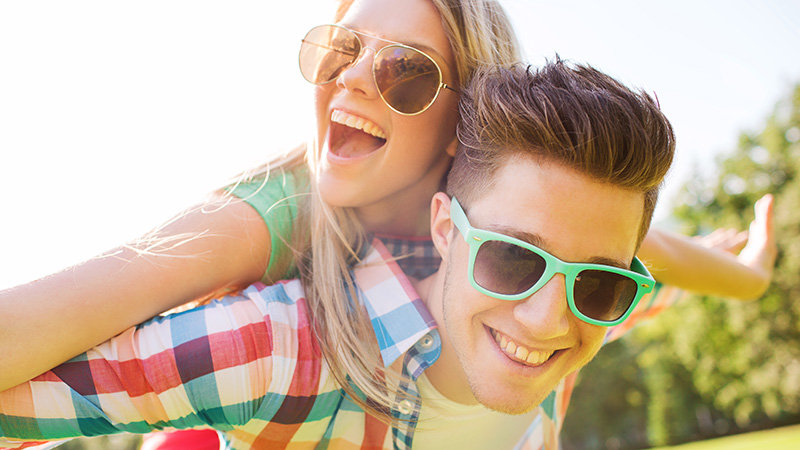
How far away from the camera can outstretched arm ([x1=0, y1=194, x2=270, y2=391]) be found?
1.99 metres

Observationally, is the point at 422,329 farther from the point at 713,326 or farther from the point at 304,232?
the point at 713,326

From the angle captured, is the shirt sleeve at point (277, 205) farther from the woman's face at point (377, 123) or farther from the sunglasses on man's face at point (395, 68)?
the sunglasses on man's face at point (395, 68)

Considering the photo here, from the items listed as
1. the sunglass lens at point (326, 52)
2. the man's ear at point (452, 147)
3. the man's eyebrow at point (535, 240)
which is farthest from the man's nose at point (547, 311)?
the sunglass lens at point (326, 52)

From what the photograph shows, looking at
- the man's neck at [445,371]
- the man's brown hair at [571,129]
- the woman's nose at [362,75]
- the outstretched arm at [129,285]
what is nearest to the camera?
the outstretched arm at [129,285]

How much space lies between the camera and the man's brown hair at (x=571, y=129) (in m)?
2.13

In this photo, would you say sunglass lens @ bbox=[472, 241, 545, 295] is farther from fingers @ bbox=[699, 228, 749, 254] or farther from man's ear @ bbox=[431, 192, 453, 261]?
fingers @ bbox=[699, 228, 749, 254]

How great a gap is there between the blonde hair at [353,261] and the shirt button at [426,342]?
0.60 ft

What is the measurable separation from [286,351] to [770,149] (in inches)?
1402

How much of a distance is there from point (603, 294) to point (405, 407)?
0.98 meters

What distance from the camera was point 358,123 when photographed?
2742 mm

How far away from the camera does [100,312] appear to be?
2.12 metres

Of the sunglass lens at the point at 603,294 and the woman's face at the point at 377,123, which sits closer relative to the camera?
the sunglass lens at the point at 603,294

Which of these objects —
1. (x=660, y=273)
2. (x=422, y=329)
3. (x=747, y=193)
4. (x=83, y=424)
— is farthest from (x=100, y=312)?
(x=747, y=193)

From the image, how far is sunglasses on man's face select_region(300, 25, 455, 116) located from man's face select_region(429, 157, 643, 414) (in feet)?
2.04
